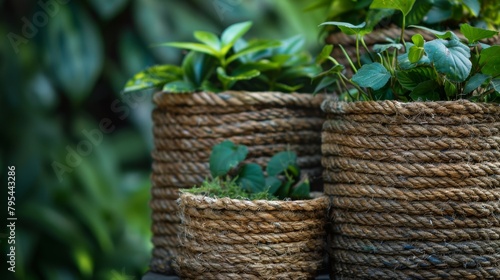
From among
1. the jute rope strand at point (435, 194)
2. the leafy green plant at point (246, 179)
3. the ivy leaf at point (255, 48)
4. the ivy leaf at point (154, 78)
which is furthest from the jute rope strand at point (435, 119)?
the ivy leaf at point (154, 78)

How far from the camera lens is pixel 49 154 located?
2256mm

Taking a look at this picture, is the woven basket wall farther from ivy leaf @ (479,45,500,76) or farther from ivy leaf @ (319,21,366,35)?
ivy leaf @ (479,45,500,76)

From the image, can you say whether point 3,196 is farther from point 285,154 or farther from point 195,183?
point 285,154

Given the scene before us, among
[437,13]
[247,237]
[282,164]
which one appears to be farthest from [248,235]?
[437,13]

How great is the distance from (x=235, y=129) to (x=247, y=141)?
35mm

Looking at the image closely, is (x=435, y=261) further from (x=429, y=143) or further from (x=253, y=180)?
(x=253, y=180)

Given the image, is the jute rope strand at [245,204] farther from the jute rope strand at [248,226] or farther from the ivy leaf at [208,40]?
the ivy leaf at [208,40]

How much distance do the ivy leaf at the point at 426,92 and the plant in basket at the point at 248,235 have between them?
248 millimetres

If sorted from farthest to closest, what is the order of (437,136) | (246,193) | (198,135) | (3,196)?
1. (3,196)
2. (198,135)
3. (246,193)
4. (437,136)

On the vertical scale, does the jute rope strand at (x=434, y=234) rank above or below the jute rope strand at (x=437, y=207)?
below

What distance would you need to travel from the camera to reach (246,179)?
1276 millimetres

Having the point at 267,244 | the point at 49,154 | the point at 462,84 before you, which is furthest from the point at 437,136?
→ the point at 49,154

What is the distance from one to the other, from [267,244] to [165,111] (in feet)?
1.41

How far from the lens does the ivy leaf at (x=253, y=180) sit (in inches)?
49.9
